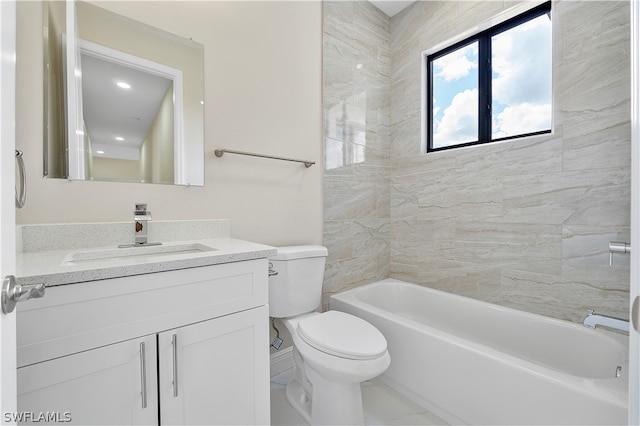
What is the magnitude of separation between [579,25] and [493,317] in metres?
1.79

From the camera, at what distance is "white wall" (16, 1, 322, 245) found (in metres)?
1.13

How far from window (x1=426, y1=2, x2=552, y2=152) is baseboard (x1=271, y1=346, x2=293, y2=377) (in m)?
1.94

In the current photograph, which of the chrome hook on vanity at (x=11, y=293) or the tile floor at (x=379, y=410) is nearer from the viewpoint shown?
the chrome hook on vanity at (x=11, y=293)

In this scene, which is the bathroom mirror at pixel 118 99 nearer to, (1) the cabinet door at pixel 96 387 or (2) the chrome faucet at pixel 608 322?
(1) the cabinet door at pixel 96 387

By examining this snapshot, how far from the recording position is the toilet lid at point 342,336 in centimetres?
123

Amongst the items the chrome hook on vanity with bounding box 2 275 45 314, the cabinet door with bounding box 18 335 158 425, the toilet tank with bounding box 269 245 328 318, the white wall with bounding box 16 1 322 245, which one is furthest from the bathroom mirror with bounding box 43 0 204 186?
the chrome hook on vanity with bounding box 2 275 45 314

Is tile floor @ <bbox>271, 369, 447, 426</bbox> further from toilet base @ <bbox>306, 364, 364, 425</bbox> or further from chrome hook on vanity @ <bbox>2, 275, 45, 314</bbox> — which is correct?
chrome hook on vanity @ <bbox>2, 275, 45, 314</bbox>

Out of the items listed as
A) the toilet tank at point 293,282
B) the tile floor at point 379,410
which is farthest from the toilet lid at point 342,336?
the tile floor at point 379,410

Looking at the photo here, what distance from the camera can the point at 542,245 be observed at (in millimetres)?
1715

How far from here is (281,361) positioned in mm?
1862

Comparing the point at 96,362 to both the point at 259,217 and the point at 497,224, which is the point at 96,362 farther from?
the point at 497,224

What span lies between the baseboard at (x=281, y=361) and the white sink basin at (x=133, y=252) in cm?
96

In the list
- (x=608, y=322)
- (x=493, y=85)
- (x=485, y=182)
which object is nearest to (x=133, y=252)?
(x=608, y=322)

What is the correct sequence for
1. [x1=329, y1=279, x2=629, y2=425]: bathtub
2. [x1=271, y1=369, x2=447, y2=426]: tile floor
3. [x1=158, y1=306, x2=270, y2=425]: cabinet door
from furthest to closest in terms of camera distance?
[x1=271, y1=369, x2=447, y2=426]: tile floor < [x1=329, y1=279, x2=629, y2=425]: bathtub < [x1=158, y1=306, x2=270, y2=425]: cabinet door
